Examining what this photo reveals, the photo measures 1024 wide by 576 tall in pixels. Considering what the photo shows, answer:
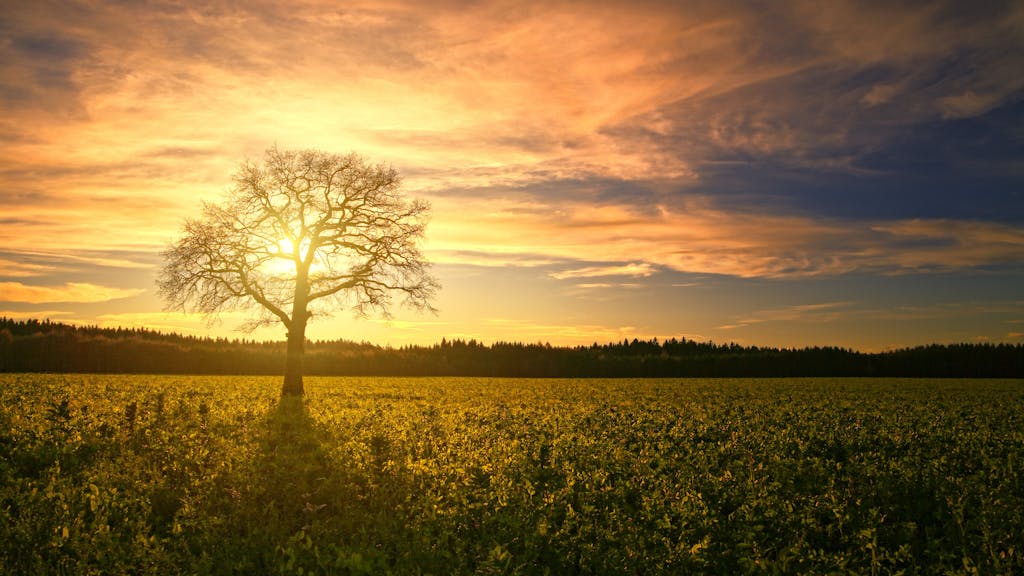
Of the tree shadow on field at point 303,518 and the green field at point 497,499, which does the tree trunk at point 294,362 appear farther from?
the tree shadow on field at point 303,518

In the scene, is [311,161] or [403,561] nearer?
[403,561]

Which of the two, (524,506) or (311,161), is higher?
(311,161)

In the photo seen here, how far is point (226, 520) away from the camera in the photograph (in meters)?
11.9

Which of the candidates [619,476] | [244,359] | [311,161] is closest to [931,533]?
[619,476]

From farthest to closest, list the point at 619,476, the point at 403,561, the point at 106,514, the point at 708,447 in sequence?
the point at 708,447
the point at 619,476
the point at 106,514
the point at 403,561

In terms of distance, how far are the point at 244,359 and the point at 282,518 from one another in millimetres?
72578

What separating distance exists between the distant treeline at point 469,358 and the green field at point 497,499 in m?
59.5

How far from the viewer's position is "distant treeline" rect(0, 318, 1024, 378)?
71312 millimetres

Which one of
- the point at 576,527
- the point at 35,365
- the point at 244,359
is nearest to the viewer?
the point at 576,527

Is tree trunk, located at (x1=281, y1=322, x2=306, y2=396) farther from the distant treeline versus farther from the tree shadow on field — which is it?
the distant treeline

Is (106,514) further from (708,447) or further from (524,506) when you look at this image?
(708,447)

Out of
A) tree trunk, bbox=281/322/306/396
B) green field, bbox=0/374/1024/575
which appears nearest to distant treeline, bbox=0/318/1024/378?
tree trunk, bbox=281/322/306/396

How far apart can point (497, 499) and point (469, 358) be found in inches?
3043

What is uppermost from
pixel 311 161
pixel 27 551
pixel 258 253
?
pixel 311 161
